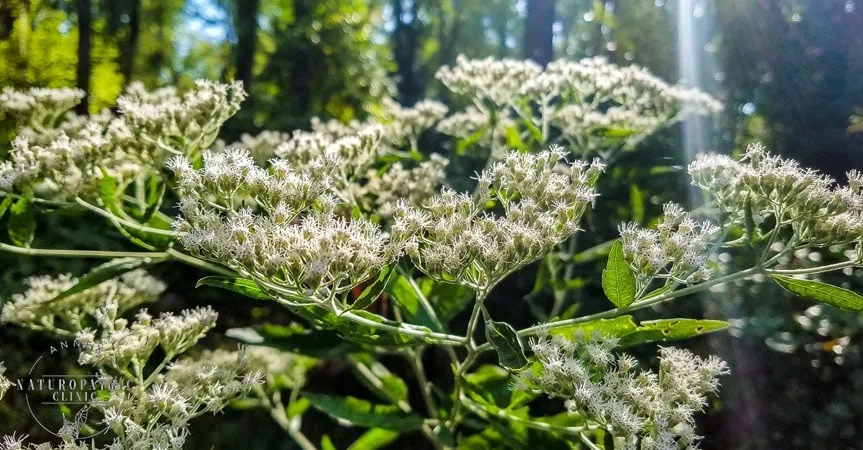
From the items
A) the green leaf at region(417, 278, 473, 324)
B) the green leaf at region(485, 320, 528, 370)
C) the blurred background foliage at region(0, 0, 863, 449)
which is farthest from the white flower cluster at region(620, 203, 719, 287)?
the green leaf at region(417, 278, 473, 324)

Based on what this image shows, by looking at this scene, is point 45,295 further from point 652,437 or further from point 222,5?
point 222,5

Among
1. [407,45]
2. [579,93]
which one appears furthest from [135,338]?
[407,45]

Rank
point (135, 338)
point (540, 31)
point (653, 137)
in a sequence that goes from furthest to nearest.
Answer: point (540, 31), point (653, 137), point (135, 338)

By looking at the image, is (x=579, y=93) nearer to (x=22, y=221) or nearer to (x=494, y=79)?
(x=494, y=79)

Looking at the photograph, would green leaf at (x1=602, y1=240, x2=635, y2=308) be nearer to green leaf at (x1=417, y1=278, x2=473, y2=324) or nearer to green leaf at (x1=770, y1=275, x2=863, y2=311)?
green leaf at (x1=770, y1=275, x2=863, y2=311)

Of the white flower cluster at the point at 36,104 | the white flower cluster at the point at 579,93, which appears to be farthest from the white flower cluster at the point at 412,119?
the white flower cluster at the point at 36,104

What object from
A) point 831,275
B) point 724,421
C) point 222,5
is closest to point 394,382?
point 724,421
